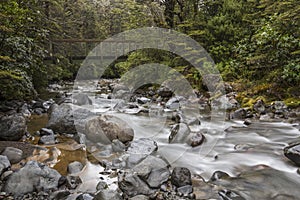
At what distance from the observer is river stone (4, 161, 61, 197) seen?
355 cm

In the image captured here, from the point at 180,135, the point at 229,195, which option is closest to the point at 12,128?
the point at 180,135

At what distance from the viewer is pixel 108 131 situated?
5.75 m

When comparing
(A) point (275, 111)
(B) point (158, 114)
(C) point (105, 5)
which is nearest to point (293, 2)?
(A) point (275, 111)

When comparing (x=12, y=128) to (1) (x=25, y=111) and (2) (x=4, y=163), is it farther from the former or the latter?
(1) (x=25, y=111)

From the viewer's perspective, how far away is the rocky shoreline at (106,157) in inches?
141

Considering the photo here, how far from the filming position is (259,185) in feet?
12.5

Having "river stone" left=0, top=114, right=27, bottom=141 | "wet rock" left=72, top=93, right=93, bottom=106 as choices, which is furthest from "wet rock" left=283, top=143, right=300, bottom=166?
"wet rock" left=72, top=93, right=93, bottom=106

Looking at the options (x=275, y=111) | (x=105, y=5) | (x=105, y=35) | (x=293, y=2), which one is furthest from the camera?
(x=105, y=5)

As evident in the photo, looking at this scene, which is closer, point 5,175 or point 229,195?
point 229,195

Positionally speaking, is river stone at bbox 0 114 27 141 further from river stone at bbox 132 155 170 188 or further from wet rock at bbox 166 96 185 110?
wet rock at bbox 166 96 185 110

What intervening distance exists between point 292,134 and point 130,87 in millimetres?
10108

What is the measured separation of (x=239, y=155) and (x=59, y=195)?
335 centimetres

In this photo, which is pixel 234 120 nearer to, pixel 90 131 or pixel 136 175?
pixel 90 131

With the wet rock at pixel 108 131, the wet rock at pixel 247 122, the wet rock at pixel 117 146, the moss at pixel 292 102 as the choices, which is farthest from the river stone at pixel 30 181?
the moss at pixel 292 102
